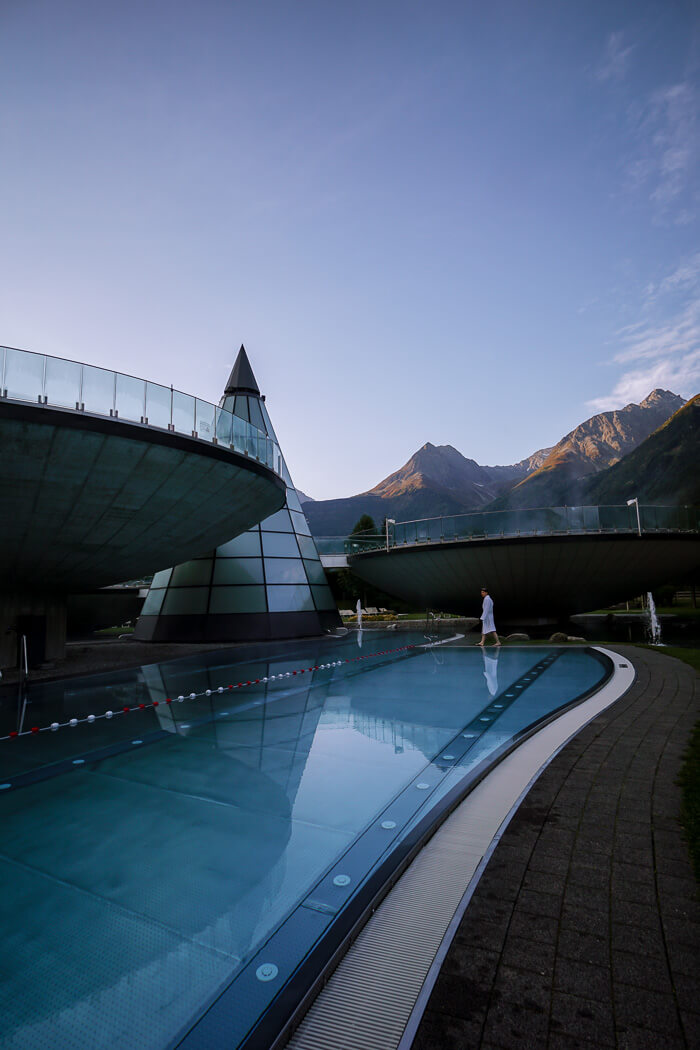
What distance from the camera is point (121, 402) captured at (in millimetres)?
9523

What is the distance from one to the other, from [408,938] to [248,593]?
17.6m

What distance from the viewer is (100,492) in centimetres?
989

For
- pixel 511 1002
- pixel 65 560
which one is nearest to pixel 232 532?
pixel 65 560

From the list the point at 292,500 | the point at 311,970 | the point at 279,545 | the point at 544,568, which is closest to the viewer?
the point at 311,970

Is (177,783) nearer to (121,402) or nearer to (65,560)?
(121,402)

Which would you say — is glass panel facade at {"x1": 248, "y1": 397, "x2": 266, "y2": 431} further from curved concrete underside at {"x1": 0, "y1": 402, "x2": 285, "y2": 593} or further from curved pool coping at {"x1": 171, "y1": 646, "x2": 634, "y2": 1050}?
curved pool coping at {"x1": 171, "y1": 646, "x2": 634, "y2": 1050}

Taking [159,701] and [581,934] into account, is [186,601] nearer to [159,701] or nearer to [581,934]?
[159,701]

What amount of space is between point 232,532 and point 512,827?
12.4 meters

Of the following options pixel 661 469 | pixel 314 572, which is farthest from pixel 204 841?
pixel 661 469

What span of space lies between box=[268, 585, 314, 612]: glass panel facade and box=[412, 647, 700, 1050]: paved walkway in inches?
637

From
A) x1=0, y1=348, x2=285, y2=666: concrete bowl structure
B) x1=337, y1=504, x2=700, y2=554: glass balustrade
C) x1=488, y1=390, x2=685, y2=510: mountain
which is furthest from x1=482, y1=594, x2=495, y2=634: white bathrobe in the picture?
x1=488, y1=390, x2=685, y2=510: mountain

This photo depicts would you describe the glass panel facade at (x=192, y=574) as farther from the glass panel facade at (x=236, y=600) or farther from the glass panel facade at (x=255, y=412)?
the glass panel facade at (x=255, y=412)

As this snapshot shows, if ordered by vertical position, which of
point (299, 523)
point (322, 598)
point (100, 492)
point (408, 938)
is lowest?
point (408, 938)

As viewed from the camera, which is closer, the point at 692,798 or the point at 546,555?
the point at 692,798
